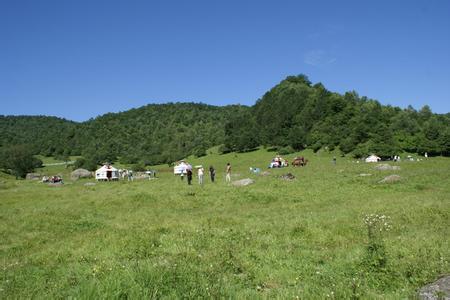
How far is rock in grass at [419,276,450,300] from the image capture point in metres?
8.11

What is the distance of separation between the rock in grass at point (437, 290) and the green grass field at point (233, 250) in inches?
14.4

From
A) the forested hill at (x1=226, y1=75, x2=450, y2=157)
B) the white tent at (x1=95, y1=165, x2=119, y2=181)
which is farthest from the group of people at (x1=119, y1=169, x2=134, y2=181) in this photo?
the forested hill at (x1=226, y1=75, x2=450, y2=157)

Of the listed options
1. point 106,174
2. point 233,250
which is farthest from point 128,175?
point 233,250

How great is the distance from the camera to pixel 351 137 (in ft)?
419

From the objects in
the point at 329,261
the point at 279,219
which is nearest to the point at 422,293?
the point at 329,261

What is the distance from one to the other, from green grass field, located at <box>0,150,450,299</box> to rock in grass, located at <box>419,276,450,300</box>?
37 cm

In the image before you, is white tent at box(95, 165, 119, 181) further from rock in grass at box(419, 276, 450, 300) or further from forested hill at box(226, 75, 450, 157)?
rock in grass at box(419, 276, 450, 300)

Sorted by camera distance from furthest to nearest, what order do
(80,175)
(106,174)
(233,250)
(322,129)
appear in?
1. (322,129)
2. (80,175)
3. (106,174)
4. (233,250)

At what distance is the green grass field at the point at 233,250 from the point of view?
373 inches

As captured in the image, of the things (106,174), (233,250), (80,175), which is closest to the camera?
(233,250)

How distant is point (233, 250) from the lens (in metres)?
14.2

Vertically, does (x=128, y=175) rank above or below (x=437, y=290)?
above

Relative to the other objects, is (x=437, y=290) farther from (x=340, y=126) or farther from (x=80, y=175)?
(x=340, y=126)

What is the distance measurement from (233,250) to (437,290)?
702cm
